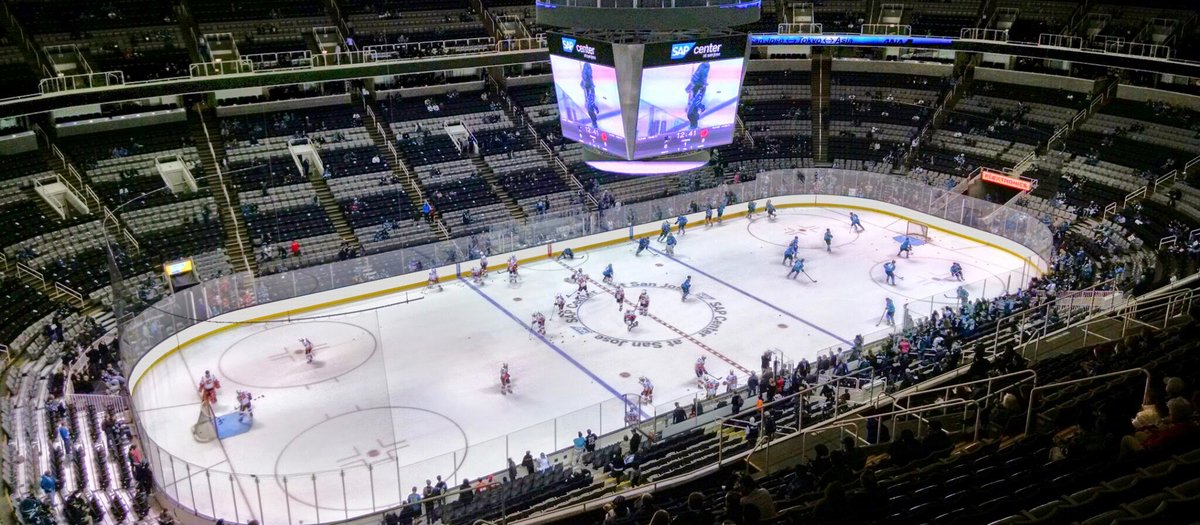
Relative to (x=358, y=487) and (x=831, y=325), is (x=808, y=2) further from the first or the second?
(x=358, y=487)

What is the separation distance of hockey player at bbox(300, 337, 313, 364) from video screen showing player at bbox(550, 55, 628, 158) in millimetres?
8773

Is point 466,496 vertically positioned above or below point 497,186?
below

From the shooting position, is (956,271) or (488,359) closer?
(488,359)

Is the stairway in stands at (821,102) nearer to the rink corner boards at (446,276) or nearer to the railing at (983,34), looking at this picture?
the rink corner boards at (446,276)

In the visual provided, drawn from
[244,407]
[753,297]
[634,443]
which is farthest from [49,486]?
[753,297]

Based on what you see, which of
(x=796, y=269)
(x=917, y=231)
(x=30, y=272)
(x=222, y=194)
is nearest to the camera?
(x=30, y=272)

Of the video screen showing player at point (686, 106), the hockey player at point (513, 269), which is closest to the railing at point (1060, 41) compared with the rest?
the video screen showing player at point (686, 106)

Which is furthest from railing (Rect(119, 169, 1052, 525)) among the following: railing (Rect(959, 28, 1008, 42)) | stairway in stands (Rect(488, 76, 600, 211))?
railing (Rect(959, 28, 1008, 42))

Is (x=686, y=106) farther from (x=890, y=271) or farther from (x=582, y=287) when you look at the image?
(x=890, y=271)

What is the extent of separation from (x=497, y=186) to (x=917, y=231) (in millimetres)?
16254

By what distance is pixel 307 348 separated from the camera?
23156mm

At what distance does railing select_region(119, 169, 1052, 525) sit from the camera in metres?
16.4

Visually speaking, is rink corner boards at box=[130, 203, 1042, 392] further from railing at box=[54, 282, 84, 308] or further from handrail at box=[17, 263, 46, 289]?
handrail at box=[17, 263, 46, 289]

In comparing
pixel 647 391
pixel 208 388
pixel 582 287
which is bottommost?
pixel 582 287
